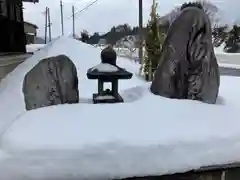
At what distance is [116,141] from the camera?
1.48 meters

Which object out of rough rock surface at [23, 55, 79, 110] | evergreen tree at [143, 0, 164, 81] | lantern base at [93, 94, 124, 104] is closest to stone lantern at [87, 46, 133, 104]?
lantern base at [93, 94, 124, 104]

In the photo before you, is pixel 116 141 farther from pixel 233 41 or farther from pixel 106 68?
pixel 233 41

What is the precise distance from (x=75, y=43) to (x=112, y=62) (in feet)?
34.9

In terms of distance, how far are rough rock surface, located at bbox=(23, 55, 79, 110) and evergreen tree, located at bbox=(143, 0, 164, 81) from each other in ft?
19.1

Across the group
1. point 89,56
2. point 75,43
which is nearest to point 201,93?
point 89,56

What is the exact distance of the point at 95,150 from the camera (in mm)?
1437

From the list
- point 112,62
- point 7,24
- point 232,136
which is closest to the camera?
point 232,136

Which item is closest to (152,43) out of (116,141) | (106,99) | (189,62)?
(106,99)

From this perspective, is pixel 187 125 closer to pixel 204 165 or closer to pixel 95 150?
pixel 204 165

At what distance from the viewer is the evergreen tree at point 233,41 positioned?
20.3 metres

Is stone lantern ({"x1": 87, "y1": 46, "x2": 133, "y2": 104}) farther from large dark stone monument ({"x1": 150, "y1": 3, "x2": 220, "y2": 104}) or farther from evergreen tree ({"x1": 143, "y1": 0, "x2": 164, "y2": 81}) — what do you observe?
evergreen tree ({"x1": 143, "y1": 0, "x2": 164, "y2": 81})

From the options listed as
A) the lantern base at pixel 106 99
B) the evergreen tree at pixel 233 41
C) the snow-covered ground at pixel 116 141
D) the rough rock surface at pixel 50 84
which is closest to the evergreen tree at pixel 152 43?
the lantern base at pixel 106 99

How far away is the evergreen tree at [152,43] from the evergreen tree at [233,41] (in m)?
13.4

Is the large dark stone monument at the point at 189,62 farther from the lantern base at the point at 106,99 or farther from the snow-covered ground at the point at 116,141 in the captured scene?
the snow-covered ground at the point at 116,141
